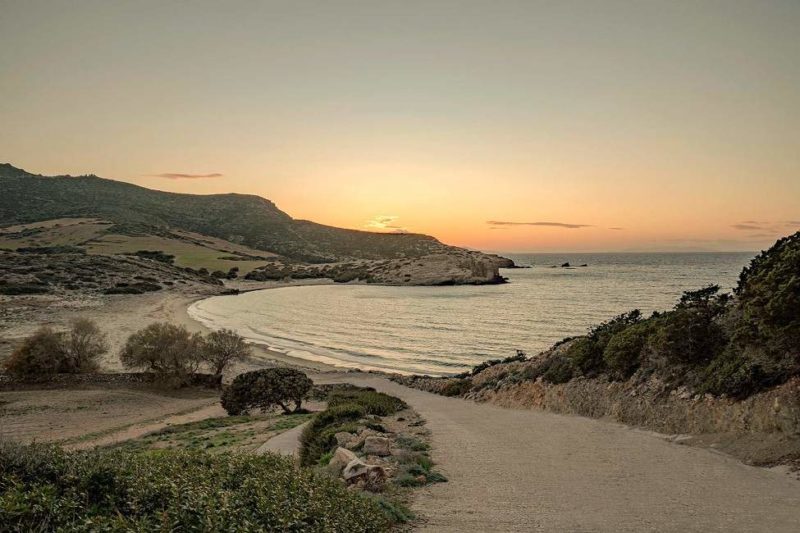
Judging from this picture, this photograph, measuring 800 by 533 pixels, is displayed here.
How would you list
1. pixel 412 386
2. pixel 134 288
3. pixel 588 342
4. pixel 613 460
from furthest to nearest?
pixel 134 288 → pixel 412 386 → pixel 588 342 → pixel 613 460

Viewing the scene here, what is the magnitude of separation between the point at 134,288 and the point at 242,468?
104 metres

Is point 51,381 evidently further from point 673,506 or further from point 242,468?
point 673,506

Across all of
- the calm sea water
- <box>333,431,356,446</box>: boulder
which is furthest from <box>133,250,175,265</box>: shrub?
<box>333,431,356,446</box>: boulder

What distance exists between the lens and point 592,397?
71.5ft

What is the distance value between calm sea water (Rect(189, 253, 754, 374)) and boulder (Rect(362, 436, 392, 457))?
94.9 ft

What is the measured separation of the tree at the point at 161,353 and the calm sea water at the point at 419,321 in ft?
54.3

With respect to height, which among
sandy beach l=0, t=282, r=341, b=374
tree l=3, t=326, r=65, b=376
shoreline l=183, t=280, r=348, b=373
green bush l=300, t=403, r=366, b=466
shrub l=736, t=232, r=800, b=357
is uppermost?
shrub l=736, t=232, r=800, b=357

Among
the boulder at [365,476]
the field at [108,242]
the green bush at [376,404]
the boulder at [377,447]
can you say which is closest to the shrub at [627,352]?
the green bush at [376,404]

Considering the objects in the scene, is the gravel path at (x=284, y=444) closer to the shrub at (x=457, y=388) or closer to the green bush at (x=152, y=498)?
the green bush at (x=152, y=498)

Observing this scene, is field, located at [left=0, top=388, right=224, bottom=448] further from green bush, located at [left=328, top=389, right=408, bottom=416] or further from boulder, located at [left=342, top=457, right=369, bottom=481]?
boulder, located at [left=342, top=457, right=369, bottom=481]

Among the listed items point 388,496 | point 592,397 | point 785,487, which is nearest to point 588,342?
point 592,397

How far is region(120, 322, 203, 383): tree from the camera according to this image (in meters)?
37.2

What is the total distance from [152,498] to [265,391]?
25.7 m

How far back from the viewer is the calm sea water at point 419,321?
2024 inches
